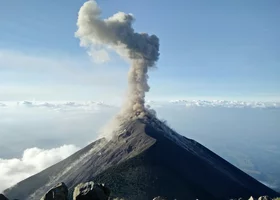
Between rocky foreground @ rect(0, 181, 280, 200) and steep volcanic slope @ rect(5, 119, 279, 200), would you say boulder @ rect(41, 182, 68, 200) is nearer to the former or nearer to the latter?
rocky foreground @ rect(0, 181, 280, 200)

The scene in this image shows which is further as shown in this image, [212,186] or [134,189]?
[212,186]

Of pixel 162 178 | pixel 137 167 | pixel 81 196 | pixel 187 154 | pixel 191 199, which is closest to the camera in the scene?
pixel 81 196

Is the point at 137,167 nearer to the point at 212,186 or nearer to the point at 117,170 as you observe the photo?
the point at 117,170

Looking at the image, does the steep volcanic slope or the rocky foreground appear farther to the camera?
the steep volcanic slope

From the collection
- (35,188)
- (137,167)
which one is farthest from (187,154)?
(35,188)

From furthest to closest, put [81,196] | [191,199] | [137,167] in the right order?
[137,167], [191,199], [81,196]

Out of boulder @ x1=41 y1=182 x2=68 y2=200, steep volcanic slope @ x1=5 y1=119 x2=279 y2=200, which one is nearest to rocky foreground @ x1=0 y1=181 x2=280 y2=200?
boulder @ x1=41 y1=182 x2=68 y2=200

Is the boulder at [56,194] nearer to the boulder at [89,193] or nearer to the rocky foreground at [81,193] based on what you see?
the rocky foreground at [81,193]

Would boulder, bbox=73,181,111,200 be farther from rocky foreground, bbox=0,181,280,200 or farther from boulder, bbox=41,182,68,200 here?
boulder, bbox=41,182,68,200
